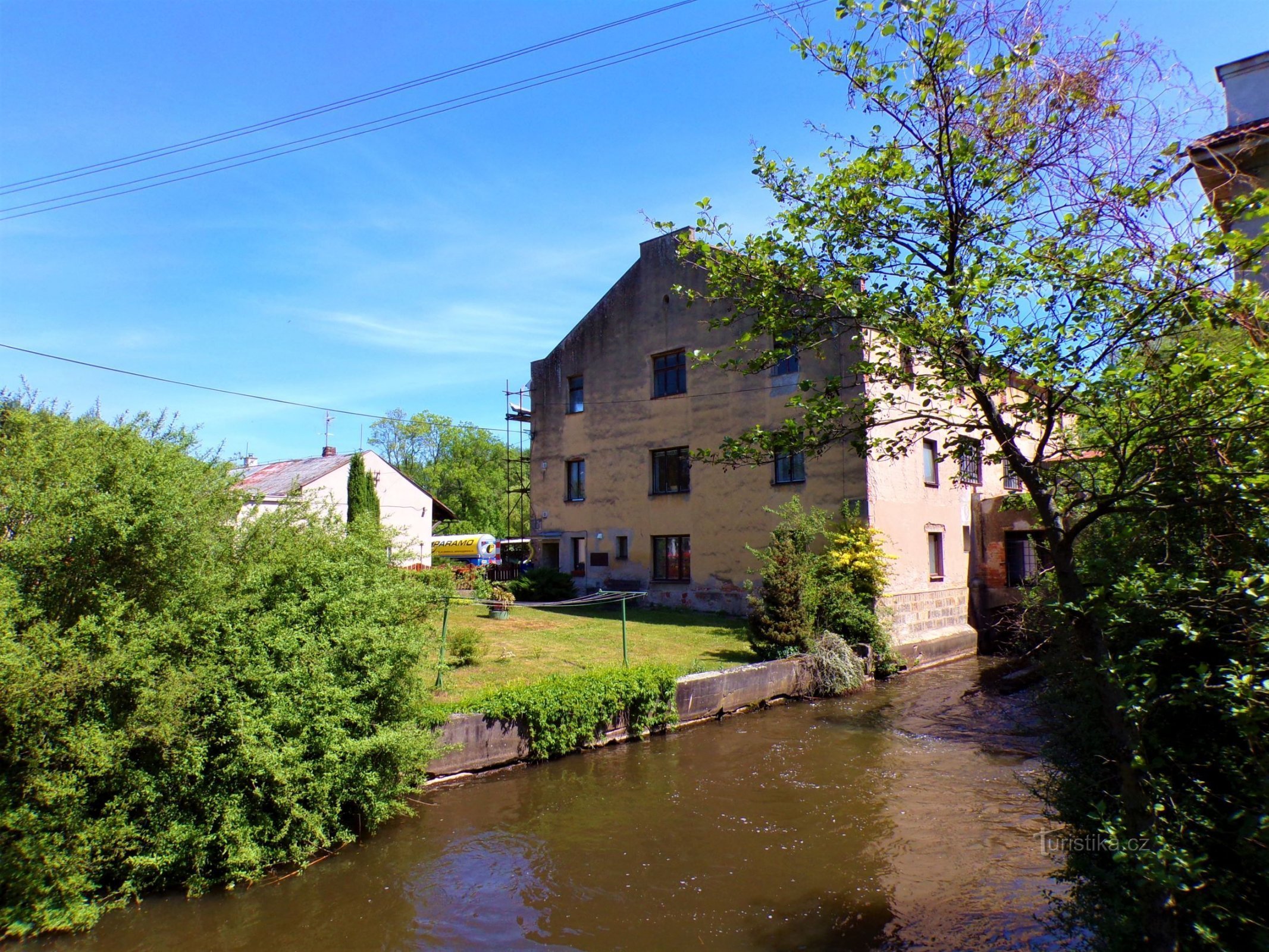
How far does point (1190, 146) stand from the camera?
14.5 ft

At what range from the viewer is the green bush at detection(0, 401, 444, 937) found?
19.3ft

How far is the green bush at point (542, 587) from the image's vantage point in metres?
23.7

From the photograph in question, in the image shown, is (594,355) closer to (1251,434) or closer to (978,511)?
(978,511)

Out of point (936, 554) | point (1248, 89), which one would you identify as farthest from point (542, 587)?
point (1248, 89)

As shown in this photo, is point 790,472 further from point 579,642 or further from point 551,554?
point 551,554

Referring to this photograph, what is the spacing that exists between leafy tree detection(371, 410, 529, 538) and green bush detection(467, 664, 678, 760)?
50380mm

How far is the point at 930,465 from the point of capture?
22.1 m

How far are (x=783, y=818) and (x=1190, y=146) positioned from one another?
766cm

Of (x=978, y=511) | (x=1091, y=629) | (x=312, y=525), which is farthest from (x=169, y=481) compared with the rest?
(x=978, y=511)

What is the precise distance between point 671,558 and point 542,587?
165 inches

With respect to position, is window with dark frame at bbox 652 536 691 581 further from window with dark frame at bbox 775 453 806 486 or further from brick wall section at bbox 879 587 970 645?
brick wall section at bbox 879 587 970 645

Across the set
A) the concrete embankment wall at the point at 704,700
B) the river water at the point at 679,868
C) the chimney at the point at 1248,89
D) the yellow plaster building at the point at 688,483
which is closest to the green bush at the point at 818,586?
the concrete embankment wall at the point at 704,700

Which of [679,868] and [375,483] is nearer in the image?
[679,868]

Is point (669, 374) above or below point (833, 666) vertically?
above
